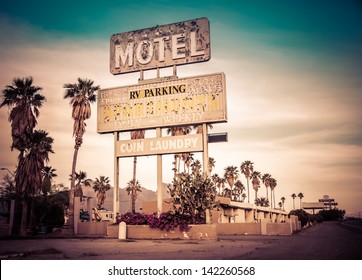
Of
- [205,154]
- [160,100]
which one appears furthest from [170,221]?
[160,100]

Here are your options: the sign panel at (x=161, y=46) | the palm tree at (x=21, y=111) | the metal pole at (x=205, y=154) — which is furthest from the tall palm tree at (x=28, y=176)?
the metal pole at (x=205, y=154)

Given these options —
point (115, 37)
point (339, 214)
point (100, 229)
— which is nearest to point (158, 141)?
point (115, 37)

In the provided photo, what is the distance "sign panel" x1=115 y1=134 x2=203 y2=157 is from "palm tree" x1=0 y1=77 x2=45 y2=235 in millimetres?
15634

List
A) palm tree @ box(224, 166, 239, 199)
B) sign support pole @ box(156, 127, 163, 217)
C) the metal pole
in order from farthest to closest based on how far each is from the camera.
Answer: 1. palm tree @ box(224, 166, 239, 199)
2. sign support pole @ box(156, 127, 163, 217)
3. the metal pole

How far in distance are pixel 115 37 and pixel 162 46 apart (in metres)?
4.66

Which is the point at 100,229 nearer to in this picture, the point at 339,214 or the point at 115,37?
the point at 115,37

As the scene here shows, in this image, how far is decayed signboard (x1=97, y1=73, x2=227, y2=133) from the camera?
26.9 metres

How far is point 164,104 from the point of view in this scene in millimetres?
28453

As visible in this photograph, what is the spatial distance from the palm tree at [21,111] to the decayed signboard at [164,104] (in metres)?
13.7

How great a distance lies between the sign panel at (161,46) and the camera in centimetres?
2825

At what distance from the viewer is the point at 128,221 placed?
27922mm

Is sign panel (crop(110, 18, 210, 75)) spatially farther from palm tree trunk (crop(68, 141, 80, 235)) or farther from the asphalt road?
the asphalt road

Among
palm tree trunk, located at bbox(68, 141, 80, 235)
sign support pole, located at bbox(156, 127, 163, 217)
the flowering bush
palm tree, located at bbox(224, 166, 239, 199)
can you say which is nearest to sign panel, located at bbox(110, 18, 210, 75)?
sign support pole, located at bbox(156, 127, 163, 217)

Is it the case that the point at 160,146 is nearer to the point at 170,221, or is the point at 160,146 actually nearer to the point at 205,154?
the point at 205,154
